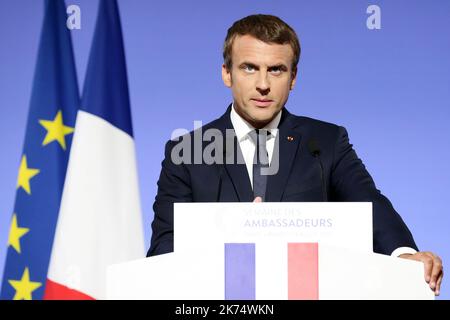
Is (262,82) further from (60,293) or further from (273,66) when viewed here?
(60,293)

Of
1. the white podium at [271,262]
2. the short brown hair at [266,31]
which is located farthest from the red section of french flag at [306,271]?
the short brown hair at [266,31]

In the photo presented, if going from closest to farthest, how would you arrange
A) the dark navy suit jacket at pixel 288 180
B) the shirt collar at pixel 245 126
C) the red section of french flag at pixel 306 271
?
1. the red section of french flag at pixel 306 271
2. the dark navy suit jacket at pixel 288 180
3. the shirt collar at pixel 245 126

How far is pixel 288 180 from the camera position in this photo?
1.95 metres

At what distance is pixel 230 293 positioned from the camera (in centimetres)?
134

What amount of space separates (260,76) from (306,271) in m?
0.79

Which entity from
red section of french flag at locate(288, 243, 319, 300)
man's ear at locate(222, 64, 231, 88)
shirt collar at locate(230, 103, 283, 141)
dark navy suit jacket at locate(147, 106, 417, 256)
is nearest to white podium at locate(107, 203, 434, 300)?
red section of french flag at locate(288, 243, 319, 300)

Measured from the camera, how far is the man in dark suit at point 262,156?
193cm

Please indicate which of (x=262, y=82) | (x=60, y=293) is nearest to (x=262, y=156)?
(x=262, y=82)

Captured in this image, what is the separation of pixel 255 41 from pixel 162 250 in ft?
2.38

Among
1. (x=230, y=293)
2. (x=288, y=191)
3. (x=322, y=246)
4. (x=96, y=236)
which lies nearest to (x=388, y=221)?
(x=288, y=191)

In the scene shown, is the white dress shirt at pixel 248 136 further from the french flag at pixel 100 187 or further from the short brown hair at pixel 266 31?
the french flag at pixel 100 187

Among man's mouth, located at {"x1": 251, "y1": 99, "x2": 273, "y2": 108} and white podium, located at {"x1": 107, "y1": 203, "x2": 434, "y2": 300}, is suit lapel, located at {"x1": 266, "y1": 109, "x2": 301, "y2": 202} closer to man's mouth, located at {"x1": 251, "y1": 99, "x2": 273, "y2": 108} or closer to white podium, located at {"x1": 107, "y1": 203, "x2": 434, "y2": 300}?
man's mouth, located at {"x1": 251, "y1": 99, "x2": 273, "y2": 108}

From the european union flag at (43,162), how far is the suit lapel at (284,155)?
2.06 m

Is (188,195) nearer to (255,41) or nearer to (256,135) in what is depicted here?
(256,135)
